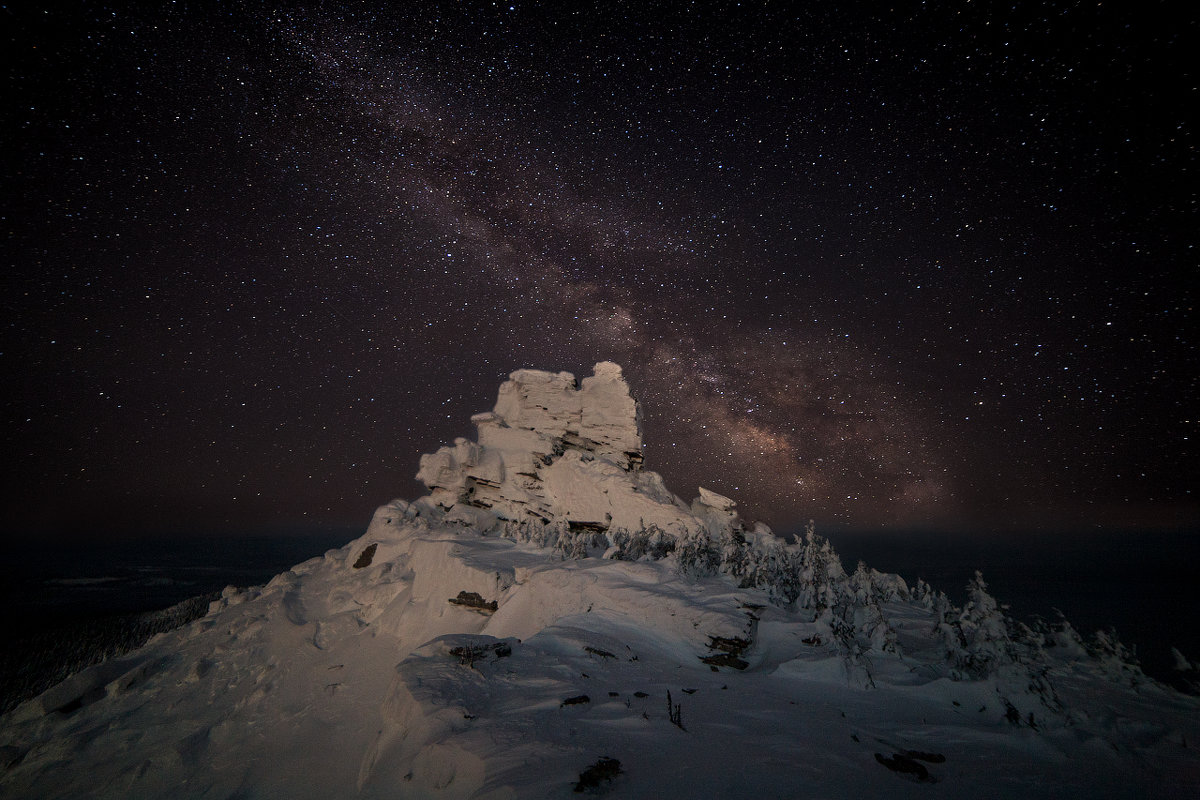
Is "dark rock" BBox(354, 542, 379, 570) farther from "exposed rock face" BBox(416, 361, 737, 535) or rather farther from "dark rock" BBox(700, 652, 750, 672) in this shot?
"dark rock" BBox(700, 652, 750, 672)

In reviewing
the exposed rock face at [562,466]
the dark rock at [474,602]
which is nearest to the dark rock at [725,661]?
the dark rock at [474,602]

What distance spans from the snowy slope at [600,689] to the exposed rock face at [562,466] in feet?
2.81

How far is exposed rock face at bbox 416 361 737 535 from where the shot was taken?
26.0m

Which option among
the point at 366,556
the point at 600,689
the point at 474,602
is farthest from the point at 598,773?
the point at 366,556

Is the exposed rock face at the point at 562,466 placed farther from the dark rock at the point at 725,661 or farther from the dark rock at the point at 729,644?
the dark rock at the point at 725,661

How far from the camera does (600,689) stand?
7.70m

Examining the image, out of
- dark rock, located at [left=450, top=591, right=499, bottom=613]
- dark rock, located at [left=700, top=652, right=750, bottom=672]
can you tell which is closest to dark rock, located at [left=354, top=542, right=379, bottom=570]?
dark rock, located at [left=450, top=591, right=499, bottom=613]

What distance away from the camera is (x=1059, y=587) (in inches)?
4670

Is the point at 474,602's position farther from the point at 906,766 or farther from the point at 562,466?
A: the point at 906,766

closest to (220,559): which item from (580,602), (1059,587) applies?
(580,602)

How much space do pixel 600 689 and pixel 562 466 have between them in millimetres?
21512

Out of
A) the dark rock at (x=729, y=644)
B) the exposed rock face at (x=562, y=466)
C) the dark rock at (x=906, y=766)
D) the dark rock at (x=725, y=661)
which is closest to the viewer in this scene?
the dark rock at (x=906, y=766)

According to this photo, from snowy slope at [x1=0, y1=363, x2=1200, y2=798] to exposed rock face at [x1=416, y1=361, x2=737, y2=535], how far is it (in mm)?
856

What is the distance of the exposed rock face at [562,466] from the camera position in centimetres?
2598
